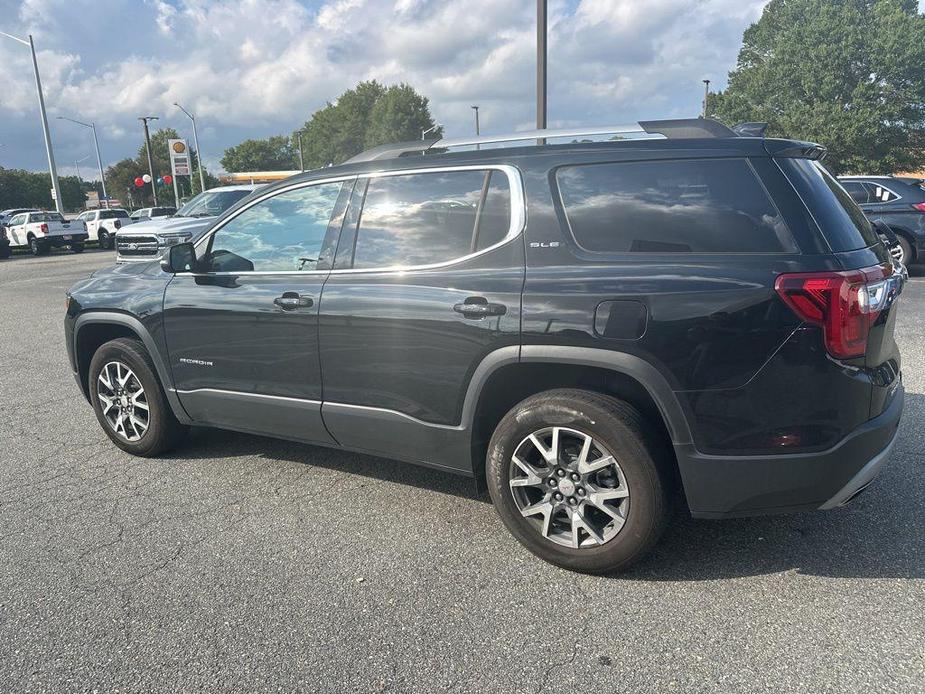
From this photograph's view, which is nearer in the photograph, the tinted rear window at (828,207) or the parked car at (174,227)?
the tinted rear window at (828,207)

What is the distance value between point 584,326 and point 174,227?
11.4 meters

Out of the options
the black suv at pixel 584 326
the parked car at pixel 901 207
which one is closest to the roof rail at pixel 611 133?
the black suv at pixel 584 326

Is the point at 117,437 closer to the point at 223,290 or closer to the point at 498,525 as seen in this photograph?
the point at 223,290

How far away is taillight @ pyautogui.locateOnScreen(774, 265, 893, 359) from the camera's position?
2.48m

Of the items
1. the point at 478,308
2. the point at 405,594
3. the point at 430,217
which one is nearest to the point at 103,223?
the point at 430,217

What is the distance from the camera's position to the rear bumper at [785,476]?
2584 mm

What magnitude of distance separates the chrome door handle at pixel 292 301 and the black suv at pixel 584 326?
0.5 inches

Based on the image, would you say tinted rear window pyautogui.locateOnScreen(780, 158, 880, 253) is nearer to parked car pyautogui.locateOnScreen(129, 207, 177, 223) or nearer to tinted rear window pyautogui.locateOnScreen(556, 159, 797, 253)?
tinted rear window pyautogui.locateOnScreen(556, 159, 797, 253)

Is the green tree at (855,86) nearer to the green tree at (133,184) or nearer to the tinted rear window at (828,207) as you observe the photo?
the tinted rear window at (828,207)

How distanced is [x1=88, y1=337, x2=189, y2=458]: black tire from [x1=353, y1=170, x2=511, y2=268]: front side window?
174 centimetres

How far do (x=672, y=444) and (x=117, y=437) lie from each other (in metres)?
3.59

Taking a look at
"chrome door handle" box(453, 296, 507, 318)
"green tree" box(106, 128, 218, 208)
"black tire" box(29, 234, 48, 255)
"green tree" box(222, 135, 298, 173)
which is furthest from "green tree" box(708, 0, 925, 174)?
"green tree" box(222, 135, 298, 173)

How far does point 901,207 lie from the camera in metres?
11.4

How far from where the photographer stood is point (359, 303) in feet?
10.9
